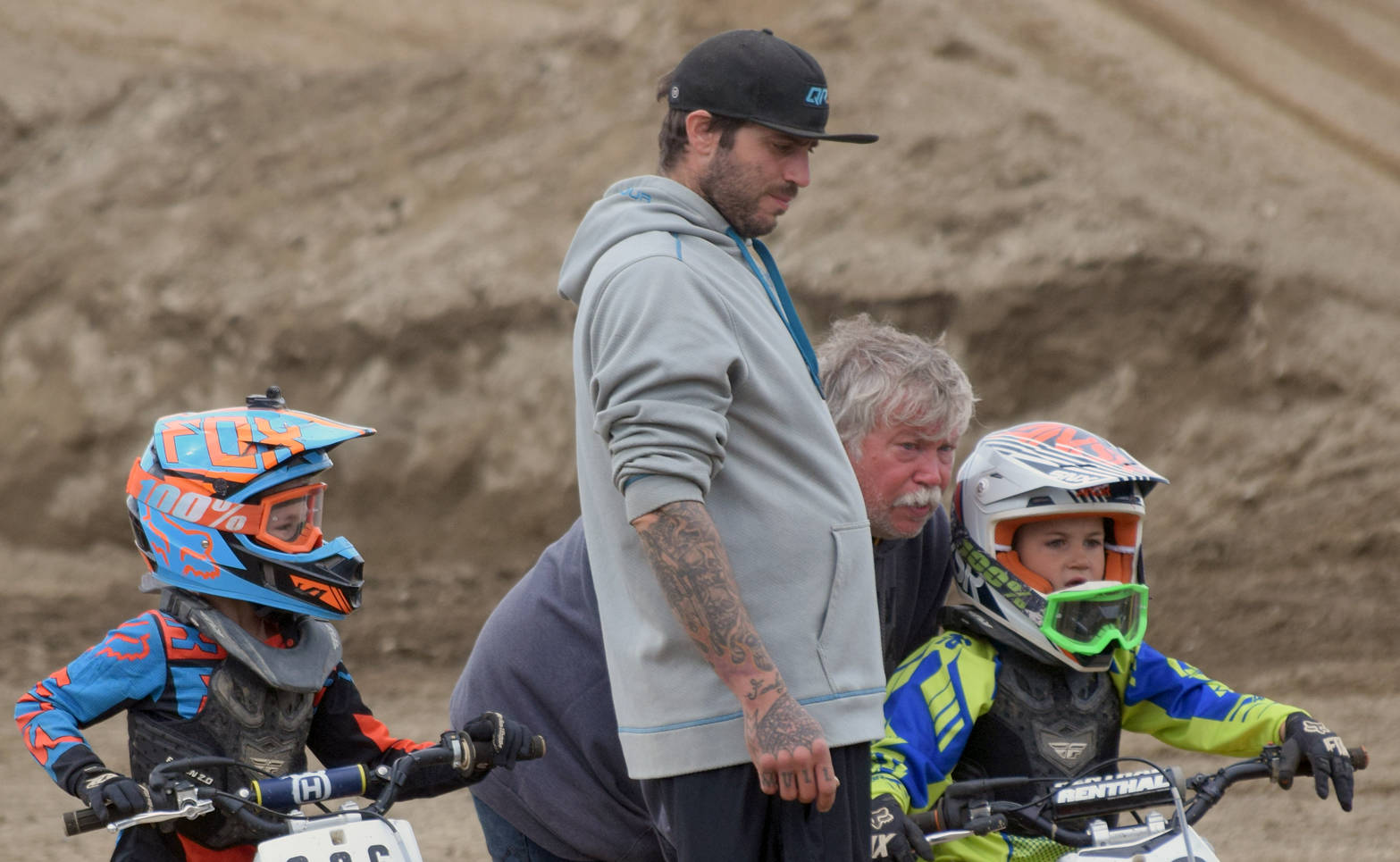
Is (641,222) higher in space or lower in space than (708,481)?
higher

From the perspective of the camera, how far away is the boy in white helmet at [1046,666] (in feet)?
13.5

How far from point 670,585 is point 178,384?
12657mm

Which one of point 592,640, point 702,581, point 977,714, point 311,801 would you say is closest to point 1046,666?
point 977,714

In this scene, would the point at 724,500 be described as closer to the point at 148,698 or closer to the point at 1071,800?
the point at 1071,800

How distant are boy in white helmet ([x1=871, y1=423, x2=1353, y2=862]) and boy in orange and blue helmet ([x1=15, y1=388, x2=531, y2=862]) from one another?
117 centimetres

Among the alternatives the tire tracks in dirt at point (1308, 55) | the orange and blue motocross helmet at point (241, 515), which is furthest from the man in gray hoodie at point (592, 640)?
the tire tracks in dirt at point (1308, 55)

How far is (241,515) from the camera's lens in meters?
4.26

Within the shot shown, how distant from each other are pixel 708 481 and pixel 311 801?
1324 millimetres

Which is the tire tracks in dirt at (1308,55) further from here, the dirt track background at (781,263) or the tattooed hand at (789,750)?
the tattooed hand at (789,750)

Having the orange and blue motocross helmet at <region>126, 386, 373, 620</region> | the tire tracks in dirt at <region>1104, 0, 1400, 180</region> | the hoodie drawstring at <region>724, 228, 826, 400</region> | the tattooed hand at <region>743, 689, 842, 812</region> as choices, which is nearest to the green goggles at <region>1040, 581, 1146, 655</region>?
the hoodie drawstring at <region>724, 228, 826, 400</region>

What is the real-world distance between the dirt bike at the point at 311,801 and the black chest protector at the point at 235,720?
6.6 inches

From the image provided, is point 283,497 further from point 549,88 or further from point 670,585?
point 549,88

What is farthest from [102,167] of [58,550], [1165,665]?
[1165,665]

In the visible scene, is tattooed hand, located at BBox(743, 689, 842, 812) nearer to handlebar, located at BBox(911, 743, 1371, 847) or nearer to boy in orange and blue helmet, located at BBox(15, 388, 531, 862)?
handlebar, located at BBox(911, 743, 1371, 847)
